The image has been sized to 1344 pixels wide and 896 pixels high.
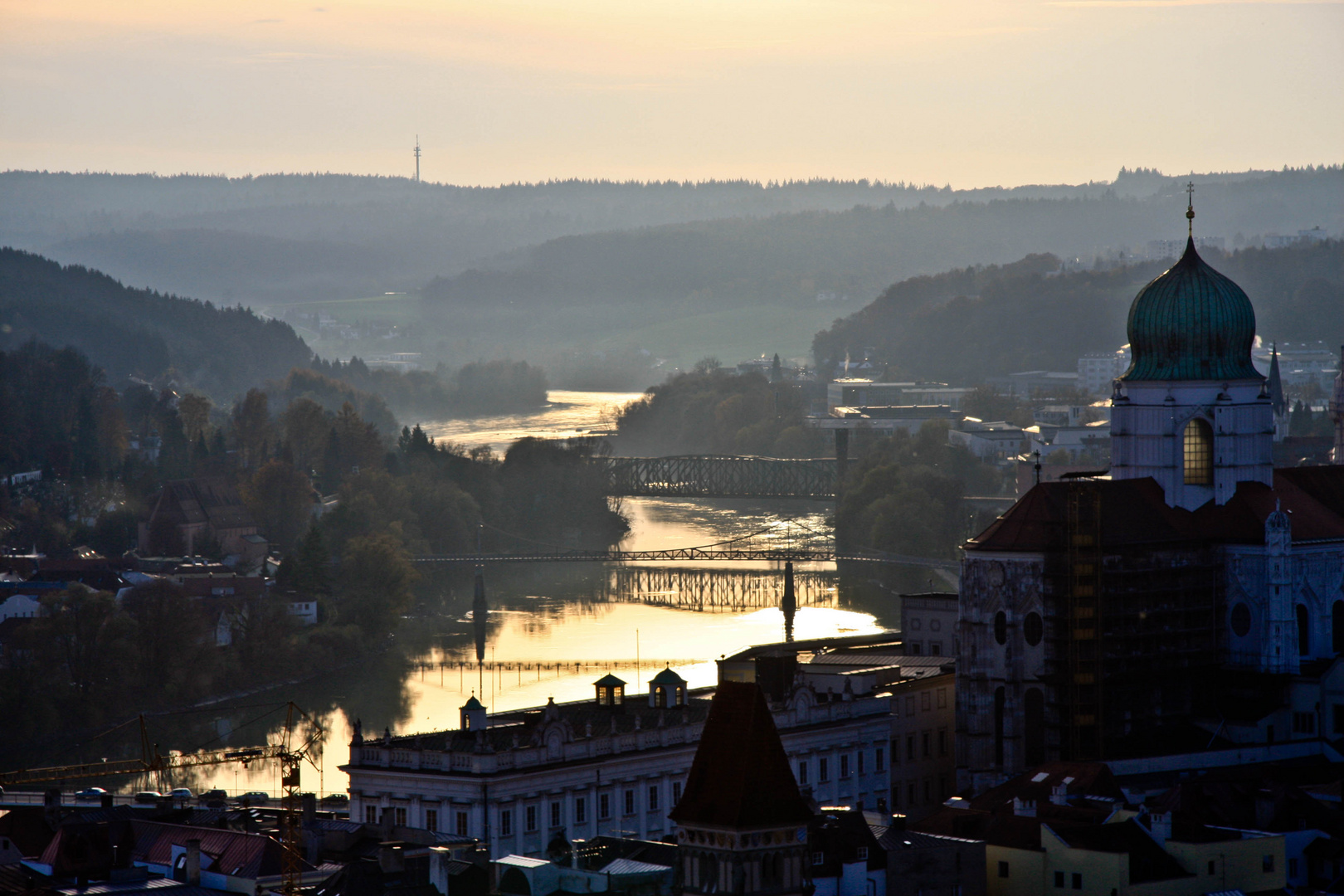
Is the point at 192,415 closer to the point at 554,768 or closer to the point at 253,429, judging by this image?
the point at 253,429

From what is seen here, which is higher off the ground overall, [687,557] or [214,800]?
[687,557]

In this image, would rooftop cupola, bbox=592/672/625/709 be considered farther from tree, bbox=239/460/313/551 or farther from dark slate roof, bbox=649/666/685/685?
tree, bbox=239/460/313/551

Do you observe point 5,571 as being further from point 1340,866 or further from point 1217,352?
point 1340,866

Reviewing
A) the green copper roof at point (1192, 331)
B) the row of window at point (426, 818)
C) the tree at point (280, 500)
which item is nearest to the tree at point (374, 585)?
the tree at point (280, 500)

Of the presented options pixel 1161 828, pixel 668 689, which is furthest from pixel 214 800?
pixel 1161 828

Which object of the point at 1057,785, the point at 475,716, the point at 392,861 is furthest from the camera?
the point at 475,716

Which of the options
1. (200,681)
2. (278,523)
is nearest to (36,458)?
(278,523)

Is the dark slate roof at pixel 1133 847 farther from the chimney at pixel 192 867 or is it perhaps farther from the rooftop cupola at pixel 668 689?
→ the chimney at pixel 192 867

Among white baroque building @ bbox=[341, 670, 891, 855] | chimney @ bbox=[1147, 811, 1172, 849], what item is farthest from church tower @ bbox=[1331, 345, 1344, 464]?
chimney @ bbox=[1147, 811, 1172, 849]
